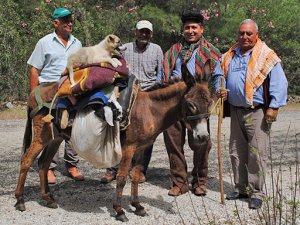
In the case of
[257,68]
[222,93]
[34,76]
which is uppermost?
[257,68]

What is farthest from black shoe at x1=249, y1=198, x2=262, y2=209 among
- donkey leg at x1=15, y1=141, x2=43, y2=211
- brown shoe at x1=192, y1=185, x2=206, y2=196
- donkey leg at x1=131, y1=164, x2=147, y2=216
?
donkey leg at x1=15, y1=141, x2=43, y2=211

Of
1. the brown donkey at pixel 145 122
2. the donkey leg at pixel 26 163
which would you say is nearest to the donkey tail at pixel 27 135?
the brown donkey at pixel 145 122

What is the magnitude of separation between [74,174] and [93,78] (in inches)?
98.2

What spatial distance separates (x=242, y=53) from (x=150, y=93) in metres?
1.32

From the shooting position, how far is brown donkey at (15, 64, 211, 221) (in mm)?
4996

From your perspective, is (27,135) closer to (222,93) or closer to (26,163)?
(26,163)

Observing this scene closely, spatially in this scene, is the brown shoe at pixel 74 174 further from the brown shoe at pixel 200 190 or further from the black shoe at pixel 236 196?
the black shoe at pixel 236 196

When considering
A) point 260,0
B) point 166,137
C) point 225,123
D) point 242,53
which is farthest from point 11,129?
point 260,0

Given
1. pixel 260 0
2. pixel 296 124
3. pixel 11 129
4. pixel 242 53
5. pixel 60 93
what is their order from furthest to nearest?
pixel 260 0, pixel 296 124, pixel 11 129, pixel 242 53, pixel 60 93

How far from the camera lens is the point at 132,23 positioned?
1881cm

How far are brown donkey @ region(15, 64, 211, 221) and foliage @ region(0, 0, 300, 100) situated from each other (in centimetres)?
1194

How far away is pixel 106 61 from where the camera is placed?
529 centimetres

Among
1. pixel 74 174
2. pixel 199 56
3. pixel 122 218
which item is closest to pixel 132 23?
pixel 74 174

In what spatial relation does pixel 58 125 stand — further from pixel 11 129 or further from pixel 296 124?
pixel 296 124
